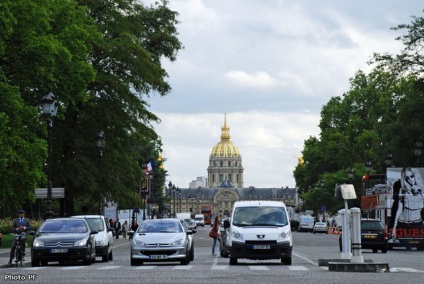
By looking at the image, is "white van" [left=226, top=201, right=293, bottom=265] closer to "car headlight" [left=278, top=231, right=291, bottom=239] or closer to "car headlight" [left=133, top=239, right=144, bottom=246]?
"car headlight" [left=278, top=231, right=291, bottom=239]

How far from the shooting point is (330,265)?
2661 cm

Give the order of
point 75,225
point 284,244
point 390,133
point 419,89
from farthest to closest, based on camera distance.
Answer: point 390,133 < point 419,89 < point 75,225 < point 284,244

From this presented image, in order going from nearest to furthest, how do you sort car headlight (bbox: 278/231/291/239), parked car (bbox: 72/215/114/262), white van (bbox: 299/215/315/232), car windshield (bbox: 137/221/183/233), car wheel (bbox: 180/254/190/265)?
car headlight (bbox: 278/231/291/239), car wheel (bbox: 180/254/190/265), car windshield (bbox: 137/221/183/233), parked car (bbox: 72/215/114/262), white van (bbox: 299/215/315/232)

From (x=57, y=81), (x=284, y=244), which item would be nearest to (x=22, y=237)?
(x=284, y=244)

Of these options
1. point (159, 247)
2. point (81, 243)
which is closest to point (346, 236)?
point (159, 247)

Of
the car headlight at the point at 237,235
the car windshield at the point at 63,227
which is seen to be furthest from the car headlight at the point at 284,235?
the car windshield at the point at 63,227

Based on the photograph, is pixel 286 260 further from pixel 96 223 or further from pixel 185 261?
pixel 96 223

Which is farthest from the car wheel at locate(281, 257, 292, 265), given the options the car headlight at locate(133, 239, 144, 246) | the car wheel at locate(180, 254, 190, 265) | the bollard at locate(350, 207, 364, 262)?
the bollard at locate(350, 207, 364, 262)

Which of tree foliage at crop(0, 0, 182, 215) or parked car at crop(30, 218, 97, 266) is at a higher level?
tree foliage at crop(0, 0, 182, 215)

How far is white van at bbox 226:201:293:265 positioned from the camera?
3069 centimetres

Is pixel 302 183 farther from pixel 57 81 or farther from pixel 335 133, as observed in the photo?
pixel 57 81

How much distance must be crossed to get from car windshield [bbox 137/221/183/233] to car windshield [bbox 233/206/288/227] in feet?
6.13

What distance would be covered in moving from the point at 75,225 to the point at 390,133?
43.3 meters

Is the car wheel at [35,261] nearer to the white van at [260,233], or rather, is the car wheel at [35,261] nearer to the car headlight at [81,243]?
the car headlight at [81,243]
